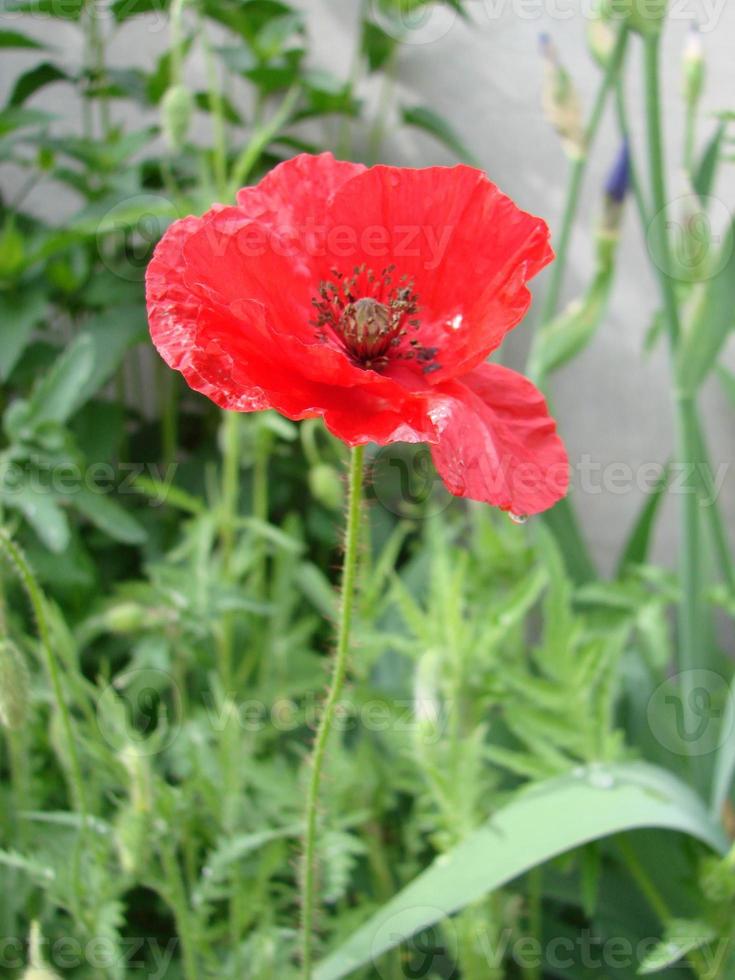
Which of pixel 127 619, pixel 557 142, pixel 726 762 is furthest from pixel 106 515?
pixel 557 142

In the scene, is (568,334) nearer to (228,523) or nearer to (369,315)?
(228,523)

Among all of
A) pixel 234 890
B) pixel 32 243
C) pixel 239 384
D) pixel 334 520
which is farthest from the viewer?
pixel 334 520

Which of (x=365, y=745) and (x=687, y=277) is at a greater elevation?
(x=687, y=277)

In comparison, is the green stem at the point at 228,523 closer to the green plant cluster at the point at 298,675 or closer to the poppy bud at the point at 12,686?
the green plant cluster at the point at 298,675

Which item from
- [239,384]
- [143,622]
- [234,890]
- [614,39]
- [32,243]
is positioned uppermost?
[614,39]

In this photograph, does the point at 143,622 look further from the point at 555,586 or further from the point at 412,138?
the point at 412,138

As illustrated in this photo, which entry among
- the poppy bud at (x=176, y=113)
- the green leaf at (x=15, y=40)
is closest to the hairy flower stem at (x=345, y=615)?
the poppy bud at (x=176, y=113)

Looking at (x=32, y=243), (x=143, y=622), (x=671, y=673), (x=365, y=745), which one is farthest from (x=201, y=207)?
(x=671, y=673)
